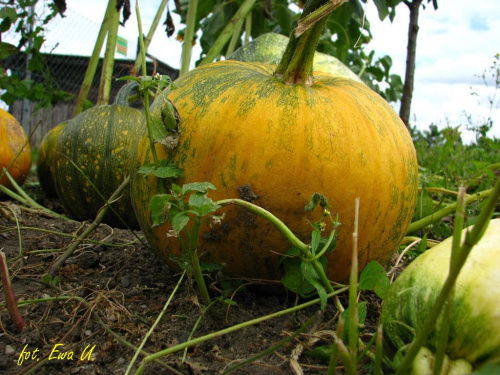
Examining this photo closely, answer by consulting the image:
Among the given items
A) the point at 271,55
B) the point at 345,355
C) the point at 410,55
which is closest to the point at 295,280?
the point at 345,355

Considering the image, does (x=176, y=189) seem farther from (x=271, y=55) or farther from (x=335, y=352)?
(x=271, y=55)

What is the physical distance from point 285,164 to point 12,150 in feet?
7.42

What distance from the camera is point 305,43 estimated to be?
50.2 inches

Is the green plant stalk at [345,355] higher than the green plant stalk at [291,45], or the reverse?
the green plant stalk at [291,45]

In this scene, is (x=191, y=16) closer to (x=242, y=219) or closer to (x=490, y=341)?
(x=242, y=219)

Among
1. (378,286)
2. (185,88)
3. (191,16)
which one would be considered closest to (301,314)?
(378,286)

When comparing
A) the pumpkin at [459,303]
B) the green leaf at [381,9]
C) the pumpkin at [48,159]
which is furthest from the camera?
the green leaf at [381,9]

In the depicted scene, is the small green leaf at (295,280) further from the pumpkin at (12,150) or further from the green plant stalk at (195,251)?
the pumpkin at (12,150)

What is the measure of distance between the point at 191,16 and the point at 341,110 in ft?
6.39

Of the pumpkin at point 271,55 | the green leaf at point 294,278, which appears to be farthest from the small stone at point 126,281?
the pumpkin at point 271,55

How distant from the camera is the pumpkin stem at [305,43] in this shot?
3.77 feet

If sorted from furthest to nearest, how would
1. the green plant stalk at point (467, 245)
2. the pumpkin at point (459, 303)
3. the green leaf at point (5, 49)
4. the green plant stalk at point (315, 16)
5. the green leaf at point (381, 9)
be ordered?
the green leaf at point (381, 9), the green leaf at point (5, 49), the green plant stalk at point (315, 16), the pumpkin at point (459, 303), the green plant stalk at point (467, 245)

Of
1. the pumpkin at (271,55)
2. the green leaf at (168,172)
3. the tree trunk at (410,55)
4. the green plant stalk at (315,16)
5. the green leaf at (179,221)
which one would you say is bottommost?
the green leaf at (179,221)

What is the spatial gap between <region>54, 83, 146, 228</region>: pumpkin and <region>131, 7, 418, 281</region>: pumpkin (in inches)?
40.5
